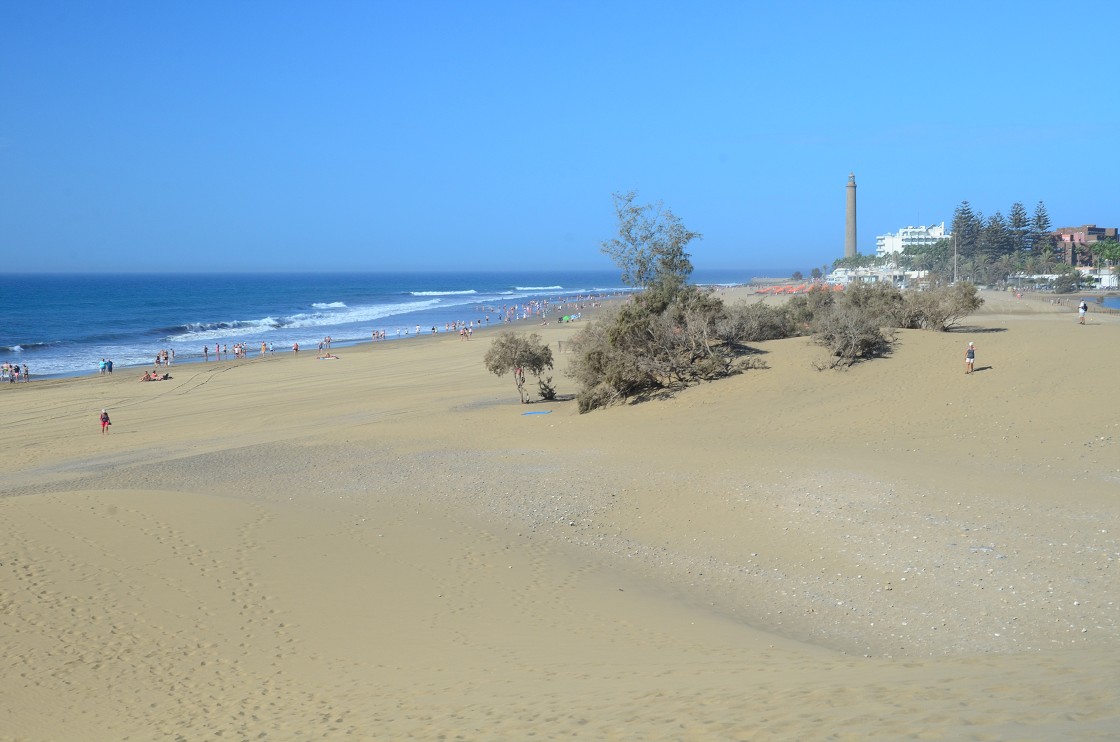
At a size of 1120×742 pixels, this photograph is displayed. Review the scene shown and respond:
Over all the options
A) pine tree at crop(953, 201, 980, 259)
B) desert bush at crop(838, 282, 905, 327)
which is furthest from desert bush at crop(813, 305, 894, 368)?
pine tree at crop(953, 201, 980, 259)

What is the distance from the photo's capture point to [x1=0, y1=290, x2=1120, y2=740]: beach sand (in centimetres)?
642

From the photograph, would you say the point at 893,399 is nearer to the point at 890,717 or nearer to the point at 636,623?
the point at 636,623

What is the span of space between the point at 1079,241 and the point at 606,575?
458ft

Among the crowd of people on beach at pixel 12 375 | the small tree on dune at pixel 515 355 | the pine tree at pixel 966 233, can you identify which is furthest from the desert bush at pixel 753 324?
the pine tree at pixel 966 233

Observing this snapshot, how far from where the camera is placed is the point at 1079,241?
125938 mm

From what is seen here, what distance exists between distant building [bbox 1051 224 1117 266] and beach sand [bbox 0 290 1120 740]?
103859 millimetres

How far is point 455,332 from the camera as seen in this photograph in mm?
62250

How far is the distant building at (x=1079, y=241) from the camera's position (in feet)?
370

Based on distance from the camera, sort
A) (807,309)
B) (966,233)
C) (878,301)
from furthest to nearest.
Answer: (966,233), (807,309), (878,301)

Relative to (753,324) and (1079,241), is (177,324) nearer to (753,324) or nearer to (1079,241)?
(753,324)

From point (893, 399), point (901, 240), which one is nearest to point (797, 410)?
point (893, 399)

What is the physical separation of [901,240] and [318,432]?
139 meters

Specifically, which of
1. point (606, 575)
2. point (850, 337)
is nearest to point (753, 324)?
point (850, 337)

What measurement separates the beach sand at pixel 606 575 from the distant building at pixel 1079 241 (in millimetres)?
103859
